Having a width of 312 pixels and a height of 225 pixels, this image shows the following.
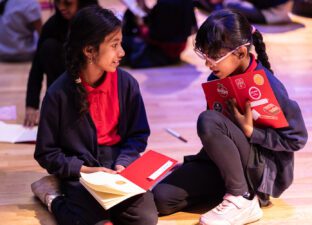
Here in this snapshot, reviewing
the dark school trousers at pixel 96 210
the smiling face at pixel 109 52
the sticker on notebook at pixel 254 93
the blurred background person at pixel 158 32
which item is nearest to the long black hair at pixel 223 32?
the sticker on notebook at pixel 254 93

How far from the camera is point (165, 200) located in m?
1.71

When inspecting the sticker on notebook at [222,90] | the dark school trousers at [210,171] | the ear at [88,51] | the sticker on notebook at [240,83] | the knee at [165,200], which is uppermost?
the ear at [88,51]

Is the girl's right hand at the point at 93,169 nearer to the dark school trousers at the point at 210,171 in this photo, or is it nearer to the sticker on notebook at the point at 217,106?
the dark school trousers at the point at 210,171

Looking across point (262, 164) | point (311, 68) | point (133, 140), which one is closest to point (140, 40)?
point (311, 68)

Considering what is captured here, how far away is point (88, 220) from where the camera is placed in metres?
1.59

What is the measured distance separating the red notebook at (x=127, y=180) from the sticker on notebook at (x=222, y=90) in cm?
24

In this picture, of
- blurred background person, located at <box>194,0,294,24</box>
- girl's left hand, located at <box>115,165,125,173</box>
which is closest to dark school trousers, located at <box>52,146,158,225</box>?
girl's left hand, located at <box>115,165,125,173</box>

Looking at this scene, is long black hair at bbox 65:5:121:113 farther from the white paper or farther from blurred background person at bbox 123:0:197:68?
blurred background person at bbox 123:0:197:68

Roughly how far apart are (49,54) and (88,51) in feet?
2.35

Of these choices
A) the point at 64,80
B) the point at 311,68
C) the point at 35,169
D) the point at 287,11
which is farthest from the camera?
the point at 287,11

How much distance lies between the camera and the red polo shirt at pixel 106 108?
1712mm

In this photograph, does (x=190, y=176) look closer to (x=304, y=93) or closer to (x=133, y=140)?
(x=133, y=140)

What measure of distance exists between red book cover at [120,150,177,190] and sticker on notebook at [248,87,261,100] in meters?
0.30

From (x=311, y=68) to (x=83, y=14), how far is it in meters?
1.71
